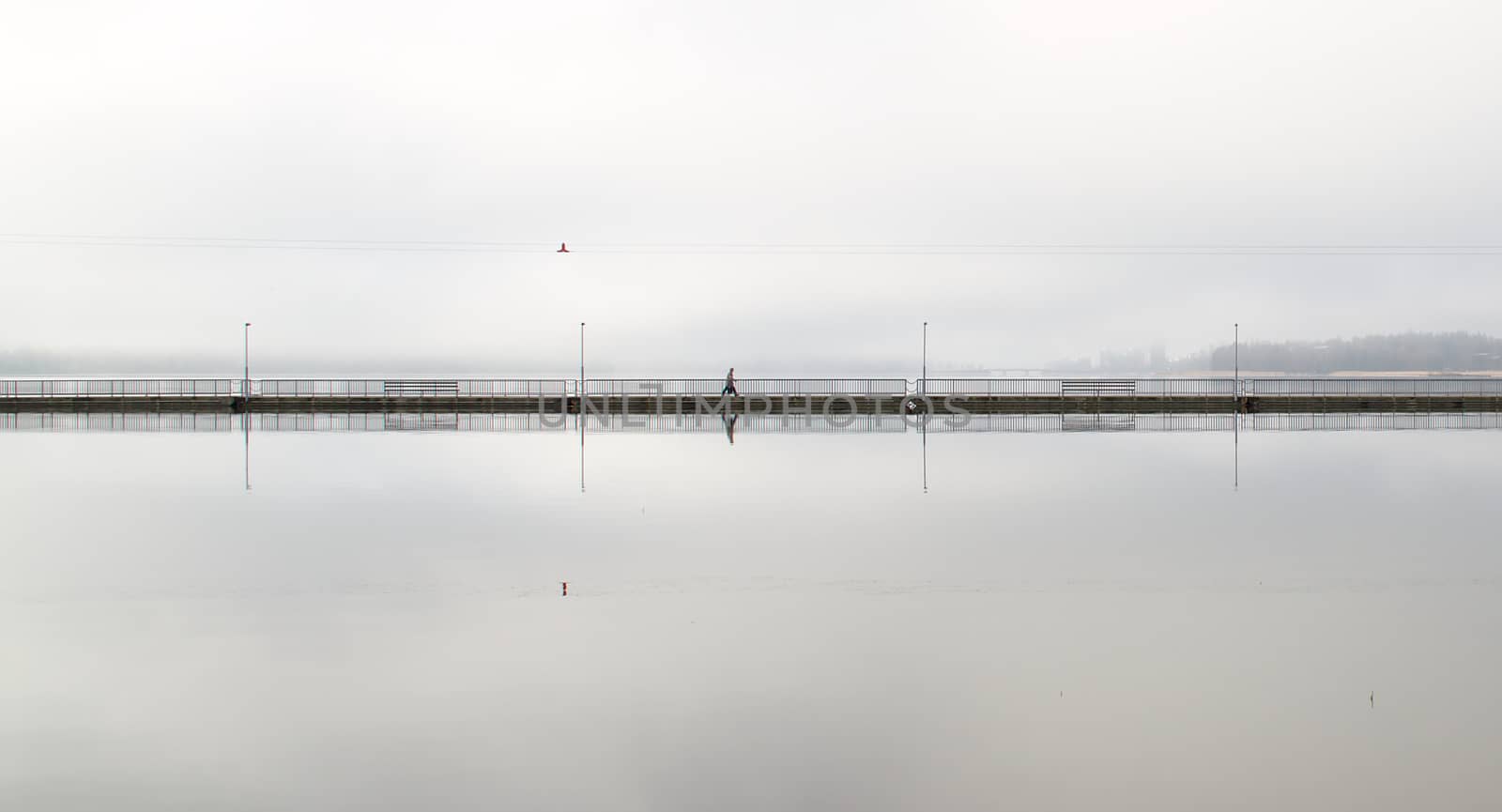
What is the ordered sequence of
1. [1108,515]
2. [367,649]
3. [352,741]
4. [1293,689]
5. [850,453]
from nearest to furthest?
[352,741] < [1293,689] < [367,649] < [1108,515] < [850,453]

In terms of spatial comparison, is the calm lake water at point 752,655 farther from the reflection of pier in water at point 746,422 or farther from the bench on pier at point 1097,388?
the bench on pier at point 1097,388

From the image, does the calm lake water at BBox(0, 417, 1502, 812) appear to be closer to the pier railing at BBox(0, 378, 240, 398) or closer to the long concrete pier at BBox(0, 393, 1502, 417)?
the long concrete pier at BBox(0, 393, 1502, 417)

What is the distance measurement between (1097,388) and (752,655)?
51.5 m

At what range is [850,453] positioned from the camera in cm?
2794

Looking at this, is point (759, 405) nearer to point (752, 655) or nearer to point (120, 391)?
point (752, 655)

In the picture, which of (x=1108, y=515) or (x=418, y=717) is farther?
(x=1108, y=515)

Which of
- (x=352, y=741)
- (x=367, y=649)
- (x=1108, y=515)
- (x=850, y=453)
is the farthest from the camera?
(x=850, y=453)

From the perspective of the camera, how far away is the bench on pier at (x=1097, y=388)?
178 feet

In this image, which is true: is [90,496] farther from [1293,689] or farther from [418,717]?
[1293,689]

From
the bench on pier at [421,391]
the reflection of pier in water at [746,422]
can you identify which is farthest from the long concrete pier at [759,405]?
the bench on pier at [421,391]

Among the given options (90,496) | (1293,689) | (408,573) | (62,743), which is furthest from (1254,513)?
(90,496)

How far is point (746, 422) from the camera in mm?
42625

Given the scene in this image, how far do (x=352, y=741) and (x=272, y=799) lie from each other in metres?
0.80

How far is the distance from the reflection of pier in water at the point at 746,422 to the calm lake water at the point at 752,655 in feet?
65.7
